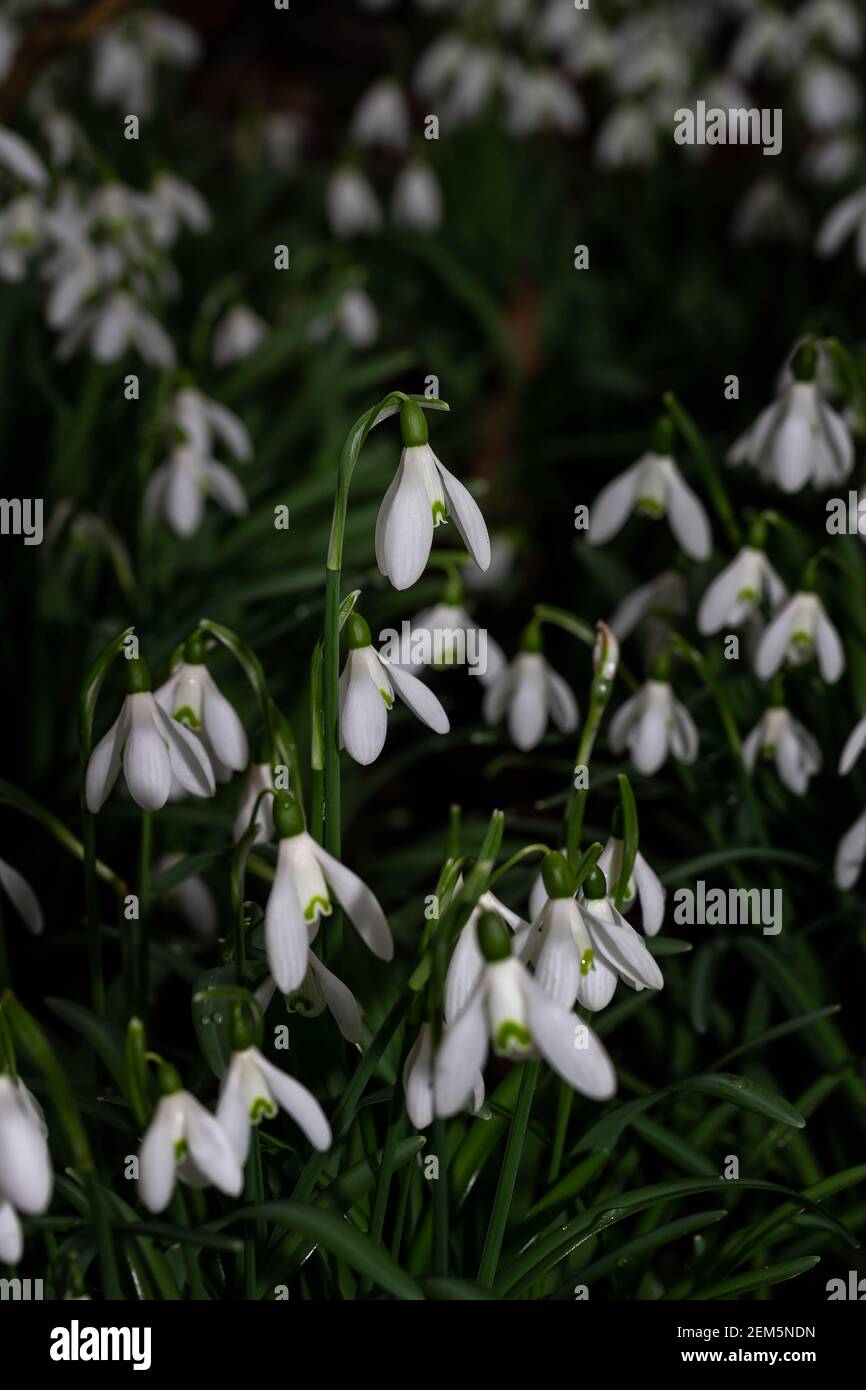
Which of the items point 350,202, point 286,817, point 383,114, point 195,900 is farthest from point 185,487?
point 383,114

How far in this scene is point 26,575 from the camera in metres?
2.75

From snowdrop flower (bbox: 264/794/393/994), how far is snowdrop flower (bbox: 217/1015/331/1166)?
0.23 feet

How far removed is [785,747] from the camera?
6.11 ft

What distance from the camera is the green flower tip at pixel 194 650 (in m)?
1.51

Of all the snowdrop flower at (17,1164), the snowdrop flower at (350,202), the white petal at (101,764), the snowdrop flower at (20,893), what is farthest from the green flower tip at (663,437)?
the snowdrop flower at (350,202)

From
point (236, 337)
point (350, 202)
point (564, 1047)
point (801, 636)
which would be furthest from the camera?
point (350, 202)

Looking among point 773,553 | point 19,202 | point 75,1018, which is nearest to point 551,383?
point 773,553

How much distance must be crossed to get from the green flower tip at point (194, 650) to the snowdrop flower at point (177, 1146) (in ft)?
1.64

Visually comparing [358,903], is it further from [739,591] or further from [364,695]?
[739,591]

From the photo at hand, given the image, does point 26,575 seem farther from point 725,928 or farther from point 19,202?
point 725,928

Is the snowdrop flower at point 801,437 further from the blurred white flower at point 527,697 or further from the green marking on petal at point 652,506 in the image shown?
the blurred white flower at point 527,697

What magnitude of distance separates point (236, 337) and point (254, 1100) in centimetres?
231

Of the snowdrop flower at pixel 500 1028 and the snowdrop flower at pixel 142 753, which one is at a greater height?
the snowdrop flower at pixel 142 753

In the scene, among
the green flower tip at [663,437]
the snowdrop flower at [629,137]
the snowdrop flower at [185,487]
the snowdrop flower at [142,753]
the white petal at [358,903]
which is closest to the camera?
the white petal at [358,903]
